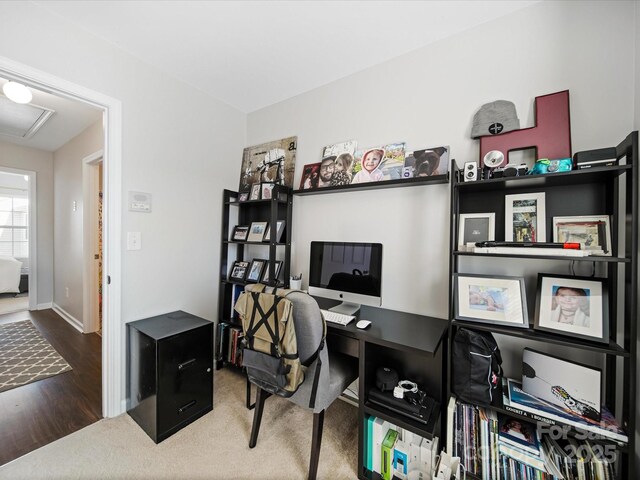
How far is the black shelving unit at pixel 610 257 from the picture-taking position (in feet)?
3.47

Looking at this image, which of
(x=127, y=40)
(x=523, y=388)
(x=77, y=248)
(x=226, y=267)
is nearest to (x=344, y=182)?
(x=226, y=267)

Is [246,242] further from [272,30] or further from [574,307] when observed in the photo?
[574,307]

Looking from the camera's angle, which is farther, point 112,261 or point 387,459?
point 112,261

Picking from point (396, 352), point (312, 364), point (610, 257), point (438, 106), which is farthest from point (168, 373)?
point (438, 106)

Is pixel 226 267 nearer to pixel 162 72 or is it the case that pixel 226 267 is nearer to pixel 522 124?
pixel 162 72

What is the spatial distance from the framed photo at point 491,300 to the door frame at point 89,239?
397cm

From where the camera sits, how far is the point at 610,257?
3.57ft

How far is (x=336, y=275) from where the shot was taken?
6.04 ft

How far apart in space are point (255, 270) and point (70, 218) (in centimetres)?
313

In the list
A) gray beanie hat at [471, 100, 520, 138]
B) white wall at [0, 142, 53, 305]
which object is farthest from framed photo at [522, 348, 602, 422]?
white wall at [0, 142, 53, 305]

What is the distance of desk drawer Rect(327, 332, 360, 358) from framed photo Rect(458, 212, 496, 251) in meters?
0.81

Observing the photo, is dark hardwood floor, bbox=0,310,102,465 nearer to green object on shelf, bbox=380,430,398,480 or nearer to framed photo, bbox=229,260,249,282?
framed photo, bbox=229,260,249,282

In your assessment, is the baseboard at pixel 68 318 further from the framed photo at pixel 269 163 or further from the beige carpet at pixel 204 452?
the framed photo at pixel 269 163

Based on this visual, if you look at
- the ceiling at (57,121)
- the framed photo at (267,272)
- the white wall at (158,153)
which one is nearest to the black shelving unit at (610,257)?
the framed photo at (267,272)
